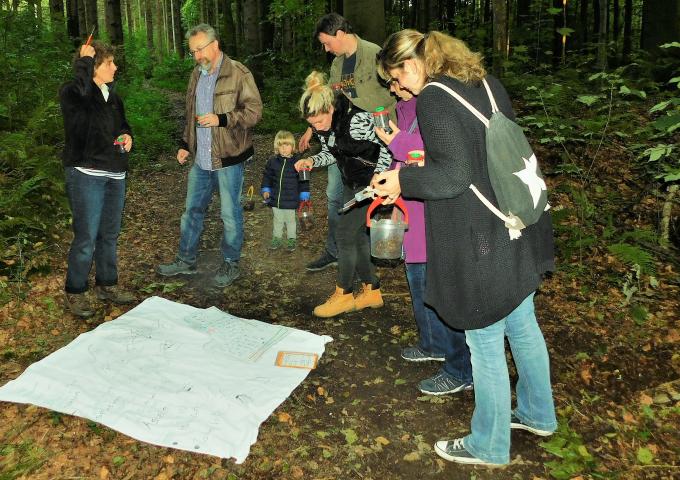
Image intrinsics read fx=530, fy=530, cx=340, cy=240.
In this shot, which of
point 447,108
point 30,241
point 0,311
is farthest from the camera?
point 30,241

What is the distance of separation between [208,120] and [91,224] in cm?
149

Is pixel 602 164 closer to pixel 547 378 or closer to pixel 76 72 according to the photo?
pixel 547 378

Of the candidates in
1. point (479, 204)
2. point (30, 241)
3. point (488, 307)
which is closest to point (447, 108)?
point (479, 204)

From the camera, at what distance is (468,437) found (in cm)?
334

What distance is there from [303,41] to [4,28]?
1353cm

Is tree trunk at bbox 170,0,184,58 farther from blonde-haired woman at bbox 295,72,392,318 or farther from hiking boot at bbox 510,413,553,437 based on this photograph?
hiking boot at bbox 510,413,553,437

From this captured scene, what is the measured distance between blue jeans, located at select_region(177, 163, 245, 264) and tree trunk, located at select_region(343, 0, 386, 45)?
15.0 feet

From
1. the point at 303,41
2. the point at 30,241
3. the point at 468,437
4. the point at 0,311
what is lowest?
the point at 468,437

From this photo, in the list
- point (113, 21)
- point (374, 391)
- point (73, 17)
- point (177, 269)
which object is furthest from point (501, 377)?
point (73, 17)

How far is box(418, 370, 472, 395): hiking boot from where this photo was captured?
4.03 m

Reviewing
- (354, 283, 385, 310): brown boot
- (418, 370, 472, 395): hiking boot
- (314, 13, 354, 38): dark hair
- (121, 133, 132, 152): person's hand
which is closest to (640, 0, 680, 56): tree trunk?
(314, 13, 354, 38): dark hair

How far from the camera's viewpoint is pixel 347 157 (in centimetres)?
471

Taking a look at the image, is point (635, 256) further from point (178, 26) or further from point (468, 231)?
point (178, 26)

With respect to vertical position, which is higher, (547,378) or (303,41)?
(303,41)
